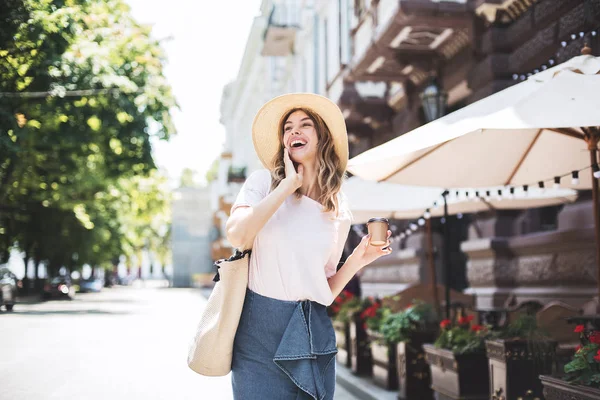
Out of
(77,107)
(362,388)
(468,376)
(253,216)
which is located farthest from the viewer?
(77,107)

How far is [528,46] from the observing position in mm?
12352

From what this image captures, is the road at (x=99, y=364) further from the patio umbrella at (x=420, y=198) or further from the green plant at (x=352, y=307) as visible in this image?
the patio umbrella at (x=420, y=198)

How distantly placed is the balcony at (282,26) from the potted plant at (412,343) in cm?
2674

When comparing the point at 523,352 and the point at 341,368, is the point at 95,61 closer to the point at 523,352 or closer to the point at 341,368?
the point at 341,368

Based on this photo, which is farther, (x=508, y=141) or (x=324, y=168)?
(x=508, y=141)

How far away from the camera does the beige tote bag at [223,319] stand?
3020 mm

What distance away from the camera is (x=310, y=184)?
333 cm

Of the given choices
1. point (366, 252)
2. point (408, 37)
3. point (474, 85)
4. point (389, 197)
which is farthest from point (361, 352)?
point (366, 252)

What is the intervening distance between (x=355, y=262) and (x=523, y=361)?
11.1ft

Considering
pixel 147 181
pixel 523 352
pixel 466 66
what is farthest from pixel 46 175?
pixel 523 352

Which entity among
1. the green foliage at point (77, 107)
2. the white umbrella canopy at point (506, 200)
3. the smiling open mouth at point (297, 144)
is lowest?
the smiling open mouth at point (297, 144)

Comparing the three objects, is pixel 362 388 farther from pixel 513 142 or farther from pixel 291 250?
pixel 291 250

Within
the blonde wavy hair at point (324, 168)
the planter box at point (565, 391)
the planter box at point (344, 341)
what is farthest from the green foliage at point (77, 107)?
the planter box at point (565, 391)

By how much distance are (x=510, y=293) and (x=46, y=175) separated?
64.9ft
